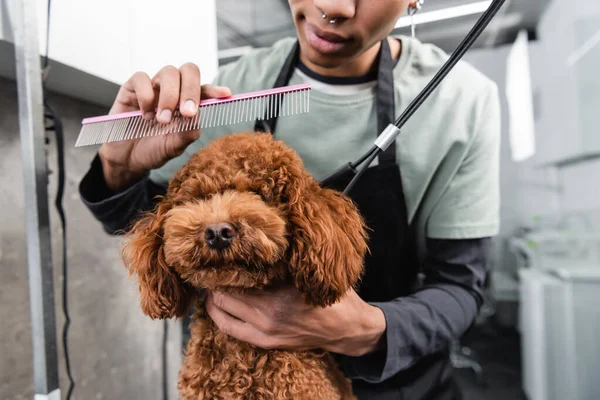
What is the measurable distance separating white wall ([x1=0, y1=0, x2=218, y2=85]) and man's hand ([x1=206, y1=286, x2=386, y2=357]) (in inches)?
16.5

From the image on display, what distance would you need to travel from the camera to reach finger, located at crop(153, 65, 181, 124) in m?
0.56

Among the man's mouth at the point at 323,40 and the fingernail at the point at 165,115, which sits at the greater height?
the man's mouth at the point at 323,40

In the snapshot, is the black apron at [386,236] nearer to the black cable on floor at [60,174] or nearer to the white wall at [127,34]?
the white wall at [127,34]

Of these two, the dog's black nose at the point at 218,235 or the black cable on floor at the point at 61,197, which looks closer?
the dog's black nose at the point at 218,235

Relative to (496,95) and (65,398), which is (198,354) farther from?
(496,95)

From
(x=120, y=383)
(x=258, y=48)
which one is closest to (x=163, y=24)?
(x=258, y=48)

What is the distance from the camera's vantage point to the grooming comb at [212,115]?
0.55 metres

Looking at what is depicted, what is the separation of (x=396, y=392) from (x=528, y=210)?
0.78 metres

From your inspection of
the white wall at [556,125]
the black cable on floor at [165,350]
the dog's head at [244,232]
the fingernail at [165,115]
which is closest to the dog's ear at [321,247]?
the dog's head at [244,232]

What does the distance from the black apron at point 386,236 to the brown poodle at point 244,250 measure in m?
0.10

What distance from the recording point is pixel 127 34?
0.73 meters

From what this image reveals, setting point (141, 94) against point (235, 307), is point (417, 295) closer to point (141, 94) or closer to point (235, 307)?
point (235, 307)

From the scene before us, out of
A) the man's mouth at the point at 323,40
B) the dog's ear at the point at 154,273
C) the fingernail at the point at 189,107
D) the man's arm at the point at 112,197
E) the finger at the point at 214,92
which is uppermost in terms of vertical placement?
the man's mouth at the point at 323,40

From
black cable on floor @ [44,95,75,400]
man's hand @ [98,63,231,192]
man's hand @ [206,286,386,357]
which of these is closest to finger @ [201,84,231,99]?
man's hand @ [98,63,231,192]
